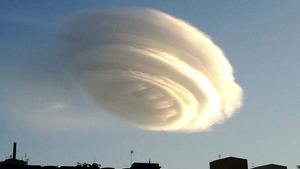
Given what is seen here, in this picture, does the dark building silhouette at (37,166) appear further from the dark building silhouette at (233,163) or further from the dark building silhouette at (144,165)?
the dark building silhouette at (233,163)

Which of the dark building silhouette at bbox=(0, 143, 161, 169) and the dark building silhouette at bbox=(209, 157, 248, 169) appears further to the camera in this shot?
the dark building silhouette at bbox=(0, 143, 161, 169)

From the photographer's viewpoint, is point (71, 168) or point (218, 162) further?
point (71, 168)

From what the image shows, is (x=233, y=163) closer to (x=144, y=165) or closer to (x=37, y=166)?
(x=144, y=165)

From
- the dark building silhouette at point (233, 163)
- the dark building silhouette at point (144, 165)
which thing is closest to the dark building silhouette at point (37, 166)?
the dark building silhouette at point (144, 165)

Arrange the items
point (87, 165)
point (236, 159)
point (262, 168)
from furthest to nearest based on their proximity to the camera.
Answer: point (262, 168) → point (87, 165) → point (236, 159)

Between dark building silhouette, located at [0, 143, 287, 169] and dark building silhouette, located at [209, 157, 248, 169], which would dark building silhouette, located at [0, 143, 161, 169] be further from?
dark building silhouette, located at [209, 157, 248, 169]

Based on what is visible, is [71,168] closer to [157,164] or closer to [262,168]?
[157,164]

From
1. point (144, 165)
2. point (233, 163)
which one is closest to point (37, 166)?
point (144, 165)

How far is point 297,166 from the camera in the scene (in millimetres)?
155625

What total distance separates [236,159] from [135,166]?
26148 millimetres

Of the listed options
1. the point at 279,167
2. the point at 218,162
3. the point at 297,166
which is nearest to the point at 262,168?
the point at 279,167

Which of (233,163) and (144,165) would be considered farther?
(144,165)

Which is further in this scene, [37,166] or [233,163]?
[37,166]

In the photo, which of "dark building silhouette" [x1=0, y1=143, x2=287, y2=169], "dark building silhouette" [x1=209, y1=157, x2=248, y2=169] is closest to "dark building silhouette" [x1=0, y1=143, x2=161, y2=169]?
"dark building silhouette" [x1=0, y1=143, x2=287, y2=169]
